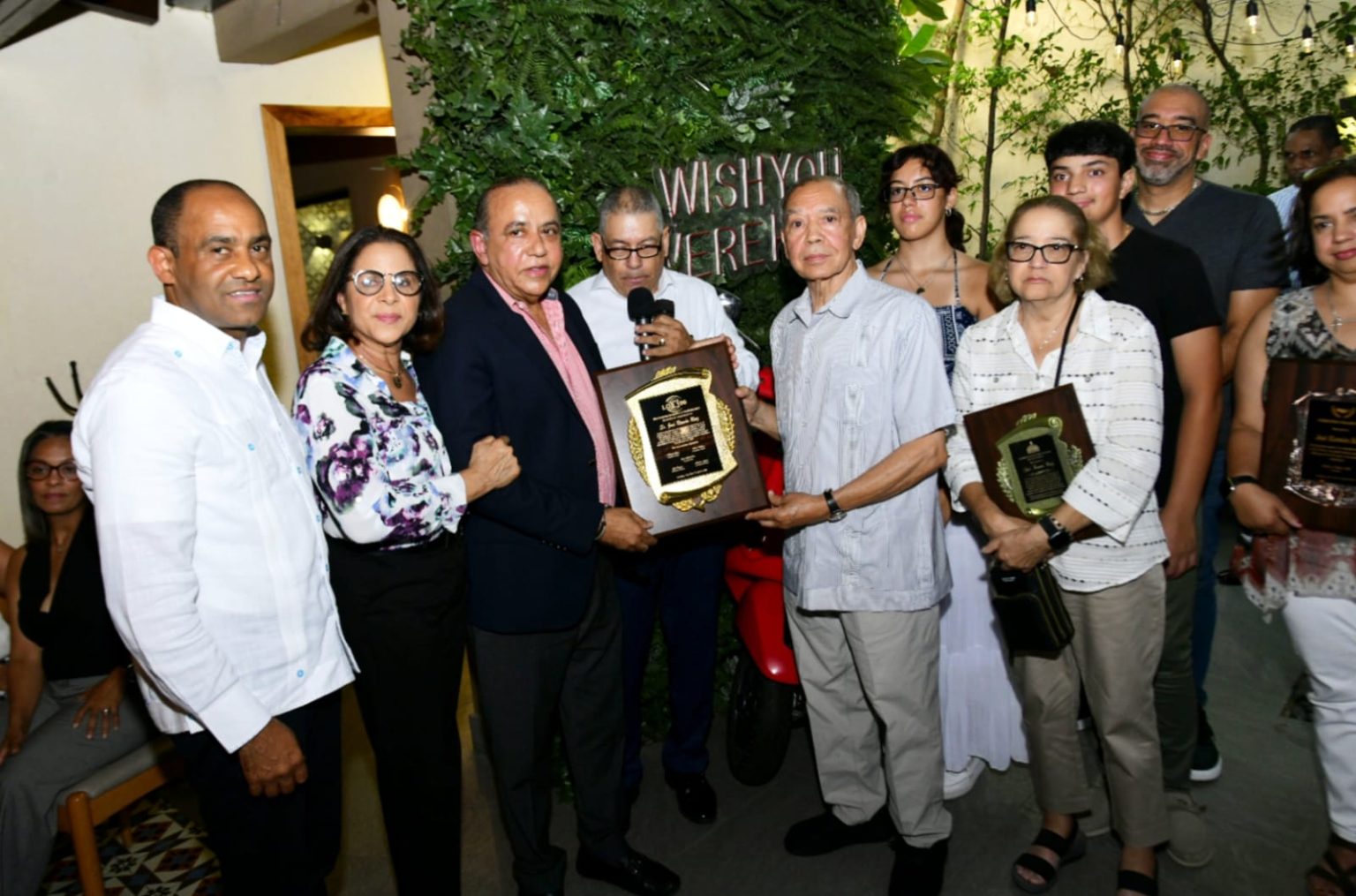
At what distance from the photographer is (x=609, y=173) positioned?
3.42 metres

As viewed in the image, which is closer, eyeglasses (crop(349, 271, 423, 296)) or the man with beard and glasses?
eyeglasses (crop(349, 271, 423, 296))

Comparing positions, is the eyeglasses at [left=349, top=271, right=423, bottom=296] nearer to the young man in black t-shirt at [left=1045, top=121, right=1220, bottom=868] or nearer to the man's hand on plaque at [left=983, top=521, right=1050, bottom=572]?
the man's hand on plaque at [left=983, top=521, right=1050, bottom=572]

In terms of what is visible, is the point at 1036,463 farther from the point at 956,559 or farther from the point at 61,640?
the point at 61,640

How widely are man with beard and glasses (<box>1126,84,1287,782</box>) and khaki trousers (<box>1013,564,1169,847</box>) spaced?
71 centimetres

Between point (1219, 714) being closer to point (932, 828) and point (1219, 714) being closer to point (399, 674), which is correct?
point (932, 828)

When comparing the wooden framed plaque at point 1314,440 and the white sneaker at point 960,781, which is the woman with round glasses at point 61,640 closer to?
the white sneaker at point 960,781

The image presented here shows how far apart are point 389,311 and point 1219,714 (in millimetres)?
3666

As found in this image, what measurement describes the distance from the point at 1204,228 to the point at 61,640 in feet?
13.8

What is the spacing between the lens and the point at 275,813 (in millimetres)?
2080

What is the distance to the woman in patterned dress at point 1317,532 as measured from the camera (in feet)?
7.72

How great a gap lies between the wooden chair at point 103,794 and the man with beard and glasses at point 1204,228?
11.7 feet

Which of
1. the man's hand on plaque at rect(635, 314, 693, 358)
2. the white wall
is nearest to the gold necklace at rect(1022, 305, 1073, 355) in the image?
the man's hand on plaque at rect(635, 314, 693, 358)

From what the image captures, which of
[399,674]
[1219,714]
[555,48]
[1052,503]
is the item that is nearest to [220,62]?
[555,48]

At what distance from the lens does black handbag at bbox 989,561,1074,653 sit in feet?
8.04
